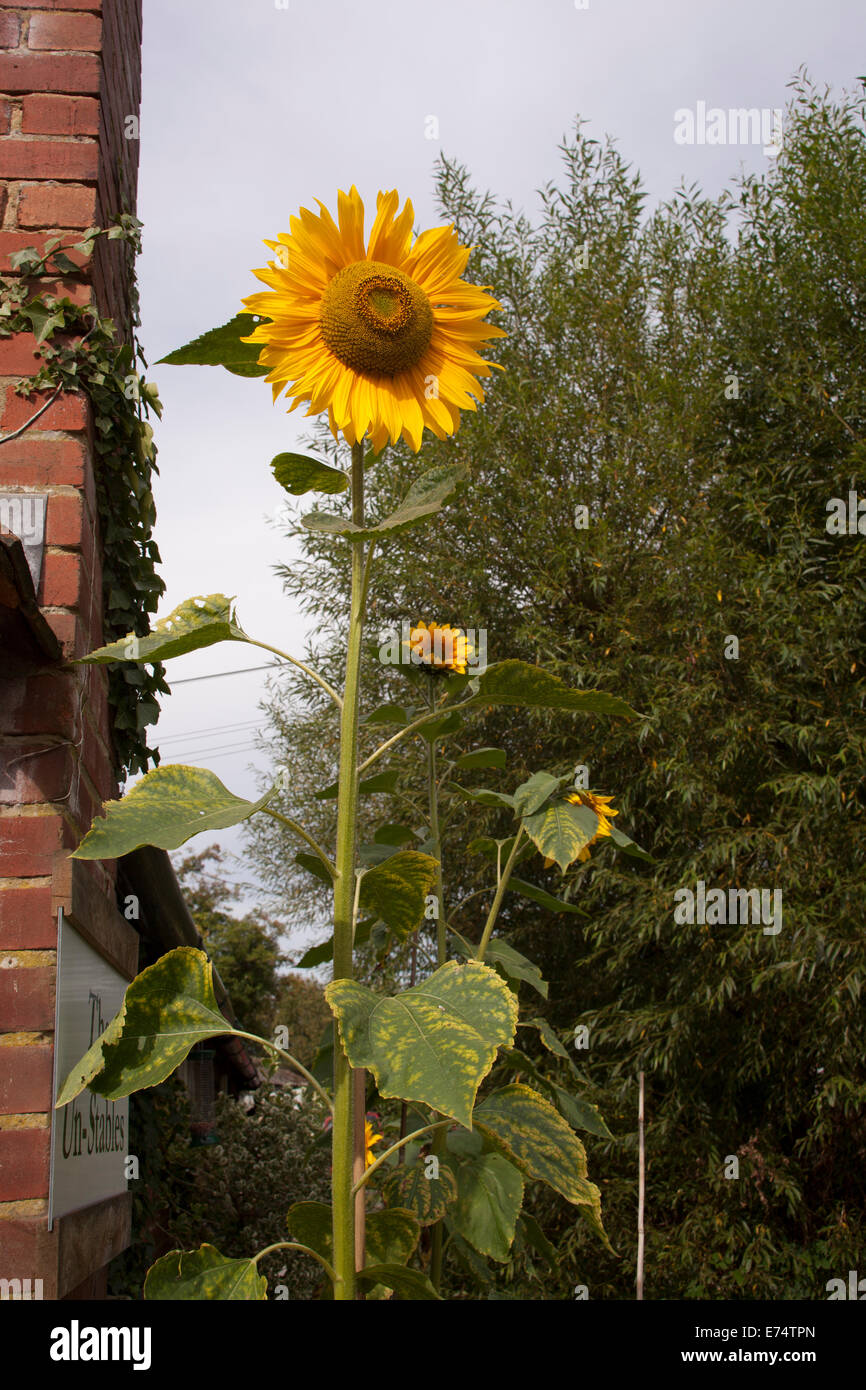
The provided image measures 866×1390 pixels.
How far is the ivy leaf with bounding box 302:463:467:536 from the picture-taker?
1.08 meters

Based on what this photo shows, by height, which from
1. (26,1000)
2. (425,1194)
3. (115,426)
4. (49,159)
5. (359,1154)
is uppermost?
(49,159)

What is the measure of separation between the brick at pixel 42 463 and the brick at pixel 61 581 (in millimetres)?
121

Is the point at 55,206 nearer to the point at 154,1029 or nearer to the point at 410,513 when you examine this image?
the point at 410,513

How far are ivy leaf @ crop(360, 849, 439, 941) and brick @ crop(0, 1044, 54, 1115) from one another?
55cm

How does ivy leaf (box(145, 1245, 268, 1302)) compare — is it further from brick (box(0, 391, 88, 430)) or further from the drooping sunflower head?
brick (box(0, 391, 88, 430))

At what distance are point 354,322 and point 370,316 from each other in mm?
20

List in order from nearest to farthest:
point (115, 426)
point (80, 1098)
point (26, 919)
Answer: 1. point (26, 919)
2. point (80, 1098)
3. point (115, 426)

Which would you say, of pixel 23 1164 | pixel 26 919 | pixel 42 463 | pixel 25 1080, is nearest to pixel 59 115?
pixel 42 463

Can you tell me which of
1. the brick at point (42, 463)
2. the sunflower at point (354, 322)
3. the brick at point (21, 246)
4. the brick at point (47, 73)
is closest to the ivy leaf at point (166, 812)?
the sunflower at point (354, 322)

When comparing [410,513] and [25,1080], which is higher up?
[410,513]

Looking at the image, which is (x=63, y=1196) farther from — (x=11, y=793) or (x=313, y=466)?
(x=313, y=466)

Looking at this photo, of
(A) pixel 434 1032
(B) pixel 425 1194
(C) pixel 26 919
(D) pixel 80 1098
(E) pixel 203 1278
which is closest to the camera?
(A) pixel 434 1032

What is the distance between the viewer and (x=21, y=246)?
5.69ft
